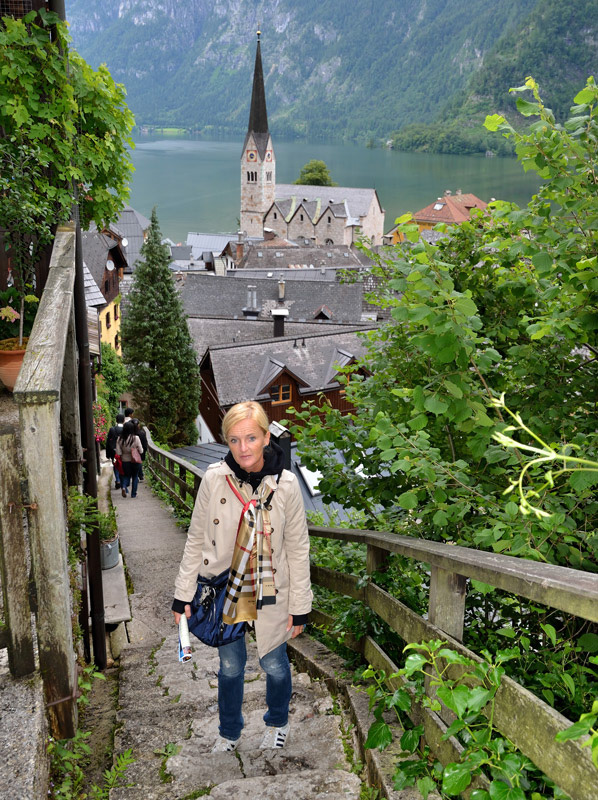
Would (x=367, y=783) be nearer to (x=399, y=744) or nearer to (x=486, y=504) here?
(x=399, y=744)

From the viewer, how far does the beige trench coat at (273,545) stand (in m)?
2.99

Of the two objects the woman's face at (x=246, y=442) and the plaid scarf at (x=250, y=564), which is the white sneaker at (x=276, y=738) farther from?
the woman's face at (x=246, y=442)

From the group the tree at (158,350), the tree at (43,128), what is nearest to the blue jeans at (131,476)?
the tree at (43,128)

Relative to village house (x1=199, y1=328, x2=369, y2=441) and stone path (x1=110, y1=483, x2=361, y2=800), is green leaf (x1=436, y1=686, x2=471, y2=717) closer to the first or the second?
stone path (x1=110, y1=483, x2=361, y2=800)

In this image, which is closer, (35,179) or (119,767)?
(119,767)

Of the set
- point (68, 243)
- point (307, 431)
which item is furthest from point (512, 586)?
point (68, 243)

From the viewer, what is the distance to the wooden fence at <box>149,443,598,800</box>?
1.66 metres

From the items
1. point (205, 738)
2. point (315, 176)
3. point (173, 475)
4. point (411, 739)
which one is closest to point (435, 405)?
point (411, 739)

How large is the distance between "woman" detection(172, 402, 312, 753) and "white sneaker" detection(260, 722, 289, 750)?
24 cm

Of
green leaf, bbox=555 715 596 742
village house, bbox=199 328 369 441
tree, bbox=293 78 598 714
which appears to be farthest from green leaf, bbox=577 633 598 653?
village house, bbox=199 328 369 441

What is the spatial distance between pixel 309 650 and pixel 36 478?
2.33 m

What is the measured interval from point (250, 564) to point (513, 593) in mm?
1217

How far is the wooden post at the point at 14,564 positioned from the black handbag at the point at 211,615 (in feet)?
2.73

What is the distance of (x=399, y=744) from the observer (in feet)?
8.71
